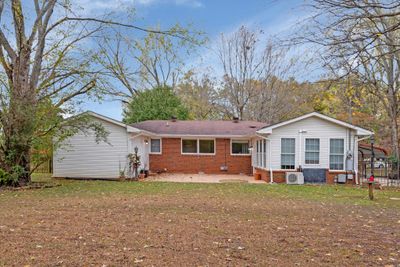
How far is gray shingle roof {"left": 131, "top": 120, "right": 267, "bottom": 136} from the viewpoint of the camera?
20016mm

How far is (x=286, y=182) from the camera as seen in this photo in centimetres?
1544

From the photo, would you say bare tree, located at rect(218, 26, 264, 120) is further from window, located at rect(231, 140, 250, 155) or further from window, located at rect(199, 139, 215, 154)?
window, located at rect(199, 139, 215, 154)

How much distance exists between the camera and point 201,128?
68.5 ft

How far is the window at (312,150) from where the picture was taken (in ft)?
51.5

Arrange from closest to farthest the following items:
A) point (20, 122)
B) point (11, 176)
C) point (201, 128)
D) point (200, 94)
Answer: point (20, 122) < point (11, 176) < point (201, 128) < point (200, 94)

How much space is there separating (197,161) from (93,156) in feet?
21.7

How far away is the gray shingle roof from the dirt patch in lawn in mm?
11147

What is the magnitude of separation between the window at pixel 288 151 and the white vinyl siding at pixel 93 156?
7.92 meters

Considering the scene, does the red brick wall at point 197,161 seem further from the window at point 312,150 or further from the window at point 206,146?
the window at point 312,150

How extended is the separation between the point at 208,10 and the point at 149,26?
8.46ft

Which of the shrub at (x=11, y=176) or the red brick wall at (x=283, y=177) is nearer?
the shrub at (x=11, y=176)

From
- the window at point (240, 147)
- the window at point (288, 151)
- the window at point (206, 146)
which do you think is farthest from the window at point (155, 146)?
the window at point (288, 151)

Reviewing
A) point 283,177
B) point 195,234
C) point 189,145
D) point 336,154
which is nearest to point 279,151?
point 283,177

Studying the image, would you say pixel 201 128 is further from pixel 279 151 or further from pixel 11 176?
pixel 11 176
